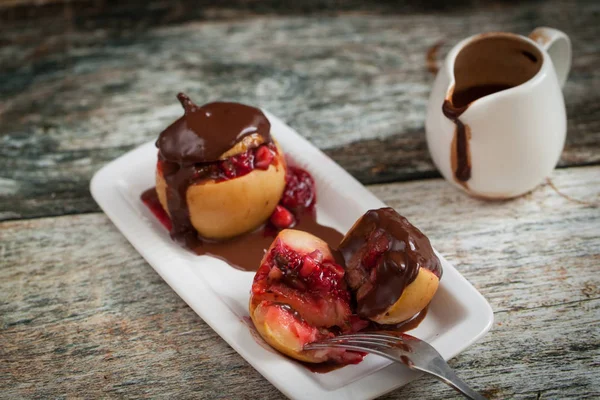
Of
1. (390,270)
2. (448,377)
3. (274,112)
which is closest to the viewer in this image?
(448,377)

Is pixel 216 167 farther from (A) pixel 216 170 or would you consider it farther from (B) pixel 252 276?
(B) pixel 252 276

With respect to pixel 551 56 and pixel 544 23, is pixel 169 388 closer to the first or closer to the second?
pixel 551 56

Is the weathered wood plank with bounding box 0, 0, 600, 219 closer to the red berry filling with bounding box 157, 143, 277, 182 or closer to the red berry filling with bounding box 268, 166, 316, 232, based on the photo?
the red berry filling with bounding box 268, 166, 316, 232

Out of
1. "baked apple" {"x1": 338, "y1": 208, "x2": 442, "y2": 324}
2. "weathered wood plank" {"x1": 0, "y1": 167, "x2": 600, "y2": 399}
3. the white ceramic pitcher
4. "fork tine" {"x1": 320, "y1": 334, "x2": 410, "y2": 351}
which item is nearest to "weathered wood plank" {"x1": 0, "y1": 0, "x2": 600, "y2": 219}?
"weathered wood plank" {"x1": 0, "y1": 167, "x2": 600, "y2": 399}

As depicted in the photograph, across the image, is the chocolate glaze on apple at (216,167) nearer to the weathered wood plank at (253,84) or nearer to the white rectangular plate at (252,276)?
the white rectangular plate at (252,276)

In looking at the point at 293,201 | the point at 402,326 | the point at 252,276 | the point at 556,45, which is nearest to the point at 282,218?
the point at 293,201
